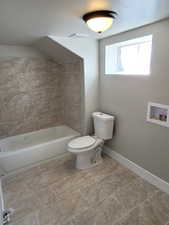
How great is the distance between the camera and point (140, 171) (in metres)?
2.26

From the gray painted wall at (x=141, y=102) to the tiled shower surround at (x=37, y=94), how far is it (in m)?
0.59

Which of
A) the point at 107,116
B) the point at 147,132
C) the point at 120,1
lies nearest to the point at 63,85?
the point at 107,116

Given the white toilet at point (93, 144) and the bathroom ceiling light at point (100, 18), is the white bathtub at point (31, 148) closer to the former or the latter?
the white toilet at point (93, 144)

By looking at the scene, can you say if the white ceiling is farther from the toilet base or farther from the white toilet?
the toilet base

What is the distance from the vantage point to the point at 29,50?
111 inches

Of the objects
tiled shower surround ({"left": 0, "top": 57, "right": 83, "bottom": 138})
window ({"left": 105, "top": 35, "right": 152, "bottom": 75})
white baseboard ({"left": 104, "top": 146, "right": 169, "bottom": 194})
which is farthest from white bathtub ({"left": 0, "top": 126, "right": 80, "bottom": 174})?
window ({"left": 105, "top": 35, "right": 152, "bottom": 75})

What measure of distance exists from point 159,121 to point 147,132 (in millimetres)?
241

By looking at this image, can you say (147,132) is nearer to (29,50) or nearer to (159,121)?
(159,121)

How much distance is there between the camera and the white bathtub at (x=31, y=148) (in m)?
2.28

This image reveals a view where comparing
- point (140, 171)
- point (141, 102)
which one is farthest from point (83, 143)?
point (141, 102)

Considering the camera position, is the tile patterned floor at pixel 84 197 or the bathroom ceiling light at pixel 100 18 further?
the tile patterned floor at pixel 84 197

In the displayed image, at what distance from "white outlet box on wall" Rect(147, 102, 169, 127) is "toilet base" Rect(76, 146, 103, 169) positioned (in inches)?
38.9

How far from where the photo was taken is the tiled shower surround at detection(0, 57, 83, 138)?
109 inches

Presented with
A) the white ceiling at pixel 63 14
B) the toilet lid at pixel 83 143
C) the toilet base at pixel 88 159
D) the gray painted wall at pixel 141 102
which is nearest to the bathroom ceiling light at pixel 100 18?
the white ceiling at pixel 63 14
